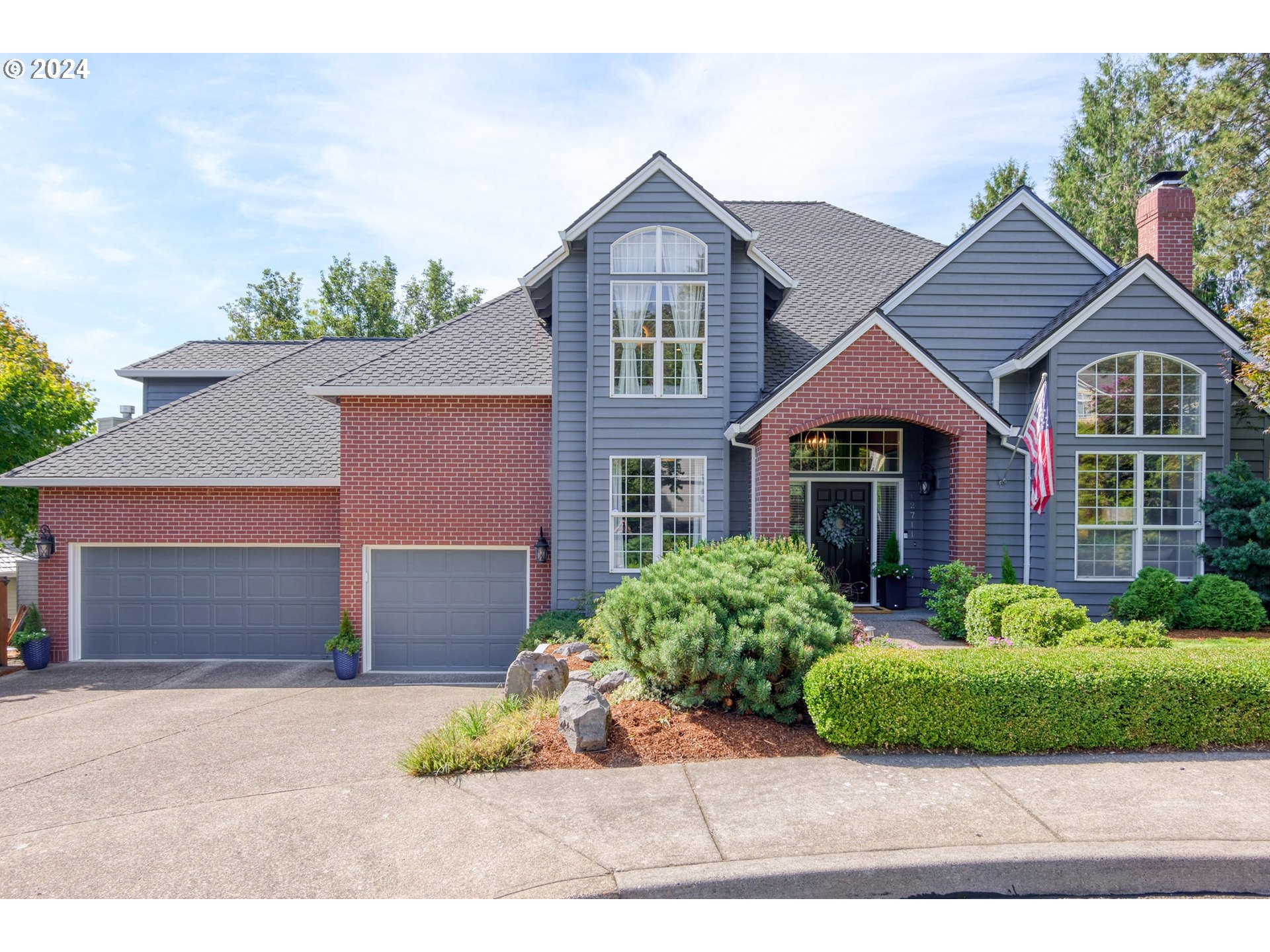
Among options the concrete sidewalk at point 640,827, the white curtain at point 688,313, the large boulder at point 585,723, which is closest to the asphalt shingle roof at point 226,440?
the white curtain at point 688,313

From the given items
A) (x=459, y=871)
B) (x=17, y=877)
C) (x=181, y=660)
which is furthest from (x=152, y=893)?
(x=181, y=660)

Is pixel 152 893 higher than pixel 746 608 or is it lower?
lower

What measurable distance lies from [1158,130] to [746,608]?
27.8 metres

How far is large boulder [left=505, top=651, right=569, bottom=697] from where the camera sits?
746 cm

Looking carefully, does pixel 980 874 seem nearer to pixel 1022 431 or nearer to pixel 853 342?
pixel 853 342

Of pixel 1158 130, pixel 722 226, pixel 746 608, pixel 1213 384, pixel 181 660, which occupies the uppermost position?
pixel 1158 130

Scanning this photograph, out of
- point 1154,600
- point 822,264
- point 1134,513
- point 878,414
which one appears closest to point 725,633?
point 878,414

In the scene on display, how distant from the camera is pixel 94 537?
12.3 meters

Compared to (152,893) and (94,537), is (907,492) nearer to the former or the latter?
(152,893)

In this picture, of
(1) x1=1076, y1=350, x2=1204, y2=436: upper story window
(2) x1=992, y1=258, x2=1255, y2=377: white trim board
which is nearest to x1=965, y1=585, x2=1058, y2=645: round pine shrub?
(1) x1=1076, y1=350, x2=1204, y2=436: upper story window

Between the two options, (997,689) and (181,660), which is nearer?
(997,689)

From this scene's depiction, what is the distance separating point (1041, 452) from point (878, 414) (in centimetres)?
225

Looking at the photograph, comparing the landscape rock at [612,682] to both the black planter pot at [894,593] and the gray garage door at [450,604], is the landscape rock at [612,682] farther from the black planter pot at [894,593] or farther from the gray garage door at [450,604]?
the black planter pot at [894,593]

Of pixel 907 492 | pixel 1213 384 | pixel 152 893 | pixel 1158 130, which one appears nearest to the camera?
pixel 152 893
